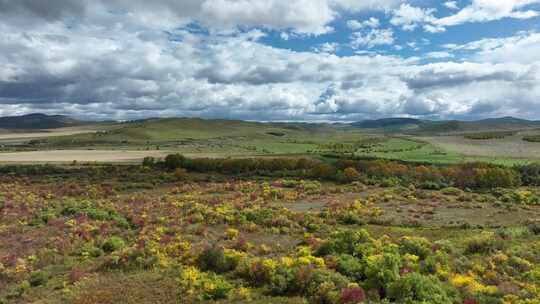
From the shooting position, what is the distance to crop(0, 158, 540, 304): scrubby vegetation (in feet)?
52.5

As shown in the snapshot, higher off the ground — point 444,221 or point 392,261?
point 392,261

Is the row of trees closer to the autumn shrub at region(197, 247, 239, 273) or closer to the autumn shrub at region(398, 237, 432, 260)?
the autumn shrub at region(398, 237, 432, 260)

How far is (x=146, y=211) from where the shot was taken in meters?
35.5

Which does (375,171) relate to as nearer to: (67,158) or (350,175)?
(350,175)

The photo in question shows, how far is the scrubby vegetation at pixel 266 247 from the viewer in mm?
16016

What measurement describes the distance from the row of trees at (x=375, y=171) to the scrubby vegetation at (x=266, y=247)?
1056cm

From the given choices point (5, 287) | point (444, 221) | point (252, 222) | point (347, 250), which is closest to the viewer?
point (5, 287)

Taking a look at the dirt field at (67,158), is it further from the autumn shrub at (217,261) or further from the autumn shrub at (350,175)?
the autumn shrub at (217,261)

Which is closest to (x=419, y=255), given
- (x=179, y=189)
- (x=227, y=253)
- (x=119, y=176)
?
(x=227, y=253)

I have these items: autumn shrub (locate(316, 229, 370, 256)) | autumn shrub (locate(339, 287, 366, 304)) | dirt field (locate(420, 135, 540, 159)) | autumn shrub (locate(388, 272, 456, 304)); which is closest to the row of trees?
dirt field (locate(420, 135, 540, 159))

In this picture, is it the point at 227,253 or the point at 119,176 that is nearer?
the point at 227,253

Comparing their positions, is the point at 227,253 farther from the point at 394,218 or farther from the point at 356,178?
the point at 356,178

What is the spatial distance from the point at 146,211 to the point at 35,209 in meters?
9.62

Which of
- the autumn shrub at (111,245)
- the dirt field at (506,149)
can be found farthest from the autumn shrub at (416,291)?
the dirt field at (506,149)
